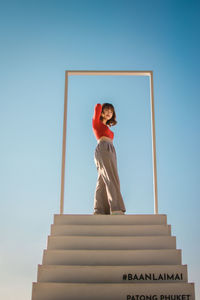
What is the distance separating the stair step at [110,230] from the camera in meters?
5.03

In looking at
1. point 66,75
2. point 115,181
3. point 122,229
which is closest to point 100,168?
point 115,181

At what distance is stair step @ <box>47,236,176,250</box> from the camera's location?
4.86 m

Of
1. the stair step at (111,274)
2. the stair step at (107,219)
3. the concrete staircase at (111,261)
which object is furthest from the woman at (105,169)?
the stair step at (111,274)

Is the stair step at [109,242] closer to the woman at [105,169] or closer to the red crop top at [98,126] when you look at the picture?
the woman at [105,169]

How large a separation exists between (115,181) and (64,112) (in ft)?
4.27

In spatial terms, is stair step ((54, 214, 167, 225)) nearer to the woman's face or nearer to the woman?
the woman

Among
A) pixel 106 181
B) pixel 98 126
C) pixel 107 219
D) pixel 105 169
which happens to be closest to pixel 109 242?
pixel 107 219

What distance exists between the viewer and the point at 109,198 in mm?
5672

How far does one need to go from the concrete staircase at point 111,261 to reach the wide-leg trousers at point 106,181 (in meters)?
0.51

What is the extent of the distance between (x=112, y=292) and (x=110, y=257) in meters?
0.46

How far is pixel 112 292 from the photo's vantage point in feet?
14.3

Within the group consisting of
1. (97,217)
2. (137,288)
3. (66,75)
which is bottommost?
(137,288)

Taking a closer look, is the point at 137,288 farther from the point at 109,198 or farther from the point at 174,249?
the point at 109,198

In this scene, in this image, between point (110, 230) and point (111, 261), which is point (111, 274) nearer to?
point (111, 261)
